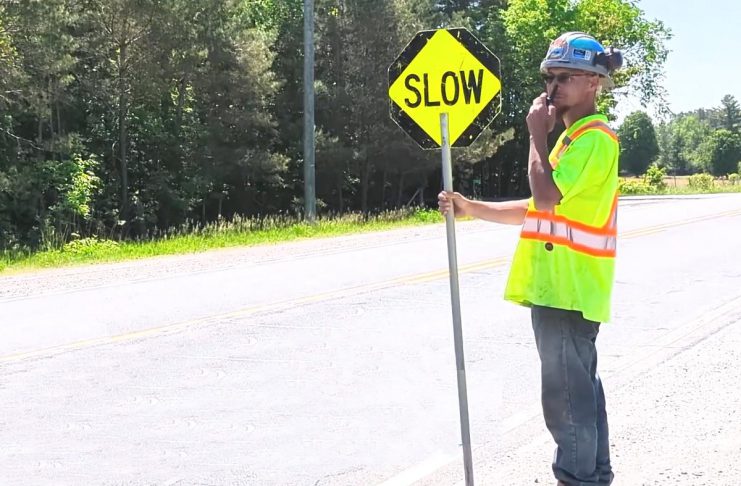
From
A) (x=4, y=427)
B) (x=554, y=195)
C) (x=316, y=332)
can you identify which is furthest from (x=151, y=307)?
(x=554, y=195)

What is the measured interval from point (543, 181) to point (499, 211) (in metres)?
0.60

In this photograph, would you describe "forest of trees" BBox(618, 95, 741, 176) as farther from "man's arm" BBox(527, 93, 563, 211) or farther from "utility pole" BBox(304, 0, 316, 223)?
"man's arm" BBox(527, 93, 563, 211)

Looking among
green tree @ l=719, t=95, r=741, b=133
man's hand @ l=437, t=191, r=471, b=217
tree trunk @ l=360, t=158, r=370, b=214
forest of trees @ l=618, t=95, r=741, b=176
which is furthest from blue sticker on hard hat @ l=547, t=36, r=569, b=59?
green tree @ l=719, t=95, r=741, b=133

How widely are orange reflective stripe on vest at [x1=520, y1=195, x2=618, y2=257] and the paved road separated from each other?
1.46 m

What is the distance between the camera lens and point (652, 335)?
8.09 m

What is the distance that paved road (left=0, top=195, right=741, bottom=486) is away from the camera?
4.70 meters

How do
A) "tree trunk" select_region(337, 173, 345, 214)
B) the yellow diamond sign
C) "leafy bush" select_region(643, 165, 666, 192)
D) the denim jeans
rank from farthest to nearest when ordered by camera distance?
1. "leafy bush" select_region(643, 165, 666, 192)
2. "tree trunk" select_region(337, 173, 345, 214)
3. the yellow diamond sign
4. the denim jeans

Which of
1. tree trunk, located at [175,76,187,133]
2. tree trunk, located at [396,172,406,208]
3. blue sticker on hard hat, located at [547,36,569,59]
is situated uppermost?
tree trunk, located at [175,76,187,133]

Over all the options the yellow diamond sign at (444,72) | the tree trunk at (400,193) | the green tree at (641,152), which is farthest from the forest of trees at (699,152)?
the yellow diamond sign at (444,72)

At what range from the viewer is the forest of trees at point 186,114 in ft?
74.3

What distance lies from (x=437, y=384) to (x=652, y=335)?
2.69 metres

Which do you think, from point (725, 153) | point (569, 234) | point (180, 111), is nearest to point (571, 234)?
point (569, 234)

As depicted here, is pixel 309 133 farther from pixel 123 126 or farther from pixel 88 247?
pixel 88 247

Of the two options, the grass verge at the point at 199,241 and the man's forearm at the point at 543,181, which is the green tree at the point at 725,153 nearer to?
the grass verge at the point at 199,241
